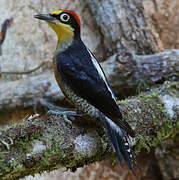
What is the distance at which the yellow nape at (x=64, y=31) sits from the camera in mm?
2562

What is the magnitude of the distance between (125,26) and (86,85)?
2.08m

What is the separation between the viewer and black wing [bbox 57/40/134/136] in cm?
229

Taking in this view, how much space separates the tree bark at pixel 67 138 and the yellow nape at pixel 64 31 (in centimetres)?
66

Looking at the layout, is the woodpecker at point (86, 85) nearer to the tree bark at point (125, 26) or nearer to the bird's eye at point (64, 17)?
the bird's eye at point (64, 17)

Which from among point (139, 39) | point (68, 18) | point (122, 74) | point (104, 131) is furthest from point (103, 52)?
point (104, 131)

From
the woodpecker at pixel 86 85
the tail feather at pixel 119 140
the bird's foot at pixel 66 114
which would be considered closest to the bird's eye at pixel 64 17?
the woodpecker at pixel 86 85

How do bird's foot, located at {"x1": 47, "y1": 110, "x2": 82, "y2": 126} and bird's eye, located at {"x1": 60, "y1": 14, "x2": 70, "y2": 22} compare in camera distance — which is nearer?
bird's foot, located at {"x1": 47, "y1": 110, "x2": 82, "y2": 126}

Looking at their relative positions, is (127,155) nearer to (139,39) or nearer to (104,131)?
(104,131)

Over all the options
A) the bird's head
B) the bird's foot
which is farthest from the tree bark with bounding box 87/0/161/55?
the bird's foot

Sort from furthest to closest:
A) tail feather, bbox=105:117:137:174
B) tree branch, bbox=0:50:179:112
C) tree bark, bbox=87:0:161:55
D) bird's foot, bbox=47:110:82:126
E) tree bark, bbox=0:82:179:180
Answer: tree bark, bbox=87:0:161:55
tree branch, bbox=0:50:179:112
bird's foot, bbox=47:110:82:126
tail feather, bbox=105:117:137:174
tree bark, bbox=0:82:179:180

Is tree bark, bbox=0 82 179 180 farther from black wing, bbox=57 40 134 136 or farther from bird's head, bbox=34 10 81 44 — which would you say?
bird's head, bbox=34 10 81 44

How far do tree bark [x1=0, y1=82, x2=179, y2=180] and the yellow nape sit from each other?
66 centimetres

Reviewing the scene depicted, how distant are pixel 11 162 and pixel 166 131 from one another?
151 cm

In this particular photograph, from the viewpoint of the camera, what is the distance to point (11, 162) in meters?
1.86
